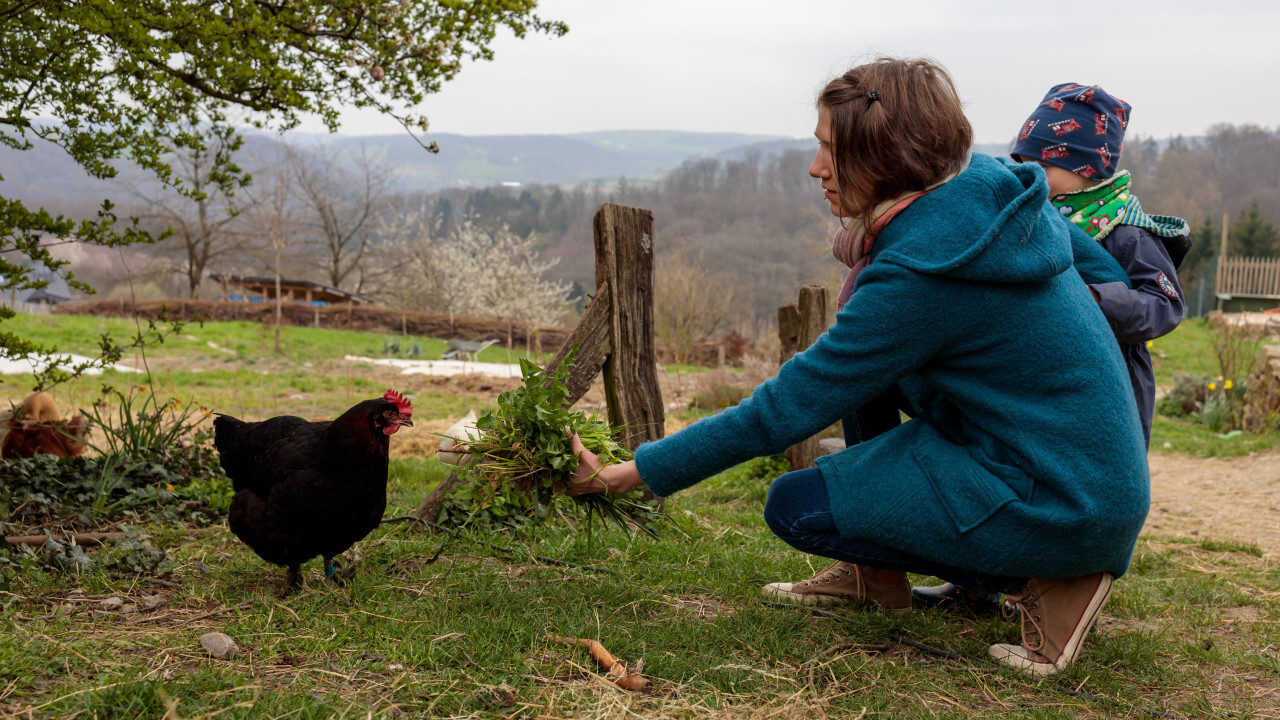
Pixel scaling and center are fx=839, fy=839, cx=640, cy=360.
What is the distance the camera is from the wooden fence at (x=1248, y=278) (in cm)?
2802

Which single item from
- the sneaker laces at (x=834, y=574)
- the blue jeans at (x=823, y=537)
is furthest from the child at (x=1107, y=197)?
the sneaker laces at (x=834, y=574)

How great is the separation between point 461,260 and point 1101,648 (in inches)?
1714

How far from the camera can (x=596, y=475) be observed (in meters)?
2.95

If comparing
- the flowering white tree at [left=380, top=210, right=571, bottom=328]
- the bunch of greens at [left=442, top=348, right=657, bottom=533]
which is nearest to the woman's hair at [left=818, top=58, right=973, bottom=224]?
the bunch of greens at [left=442, top=348, right=657, bottom=533]

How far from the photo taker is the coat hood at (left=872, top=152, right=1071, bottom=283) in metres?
2.33

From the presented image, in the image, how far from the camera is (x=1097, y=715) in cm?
249

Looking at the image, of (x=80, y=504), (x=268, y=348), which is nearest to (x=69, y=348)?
(x=268, y=348)

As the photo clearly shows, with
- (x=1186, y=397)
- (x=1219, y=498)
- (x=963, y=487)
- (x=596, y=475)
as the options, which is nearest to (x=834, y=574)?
(x=963, y=487)

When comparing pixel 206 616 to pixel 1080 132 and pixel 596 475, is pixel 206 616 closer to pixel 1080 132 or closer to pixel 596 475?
pixel 596 475

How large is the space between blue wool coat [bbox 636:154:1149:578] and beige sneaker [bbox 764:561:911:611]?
70cm

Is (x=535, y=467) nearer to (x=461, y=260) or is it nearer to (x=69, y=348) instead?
(x=69, y=348)

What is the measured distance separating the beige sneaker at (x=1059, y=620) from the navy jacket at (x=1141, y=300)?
56 centimetres

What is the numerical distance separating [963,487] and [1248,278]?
32752mm

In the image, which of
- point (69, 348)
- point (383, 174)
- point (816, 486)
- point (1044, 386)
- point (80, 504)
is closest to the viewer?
point (1044, 386)
